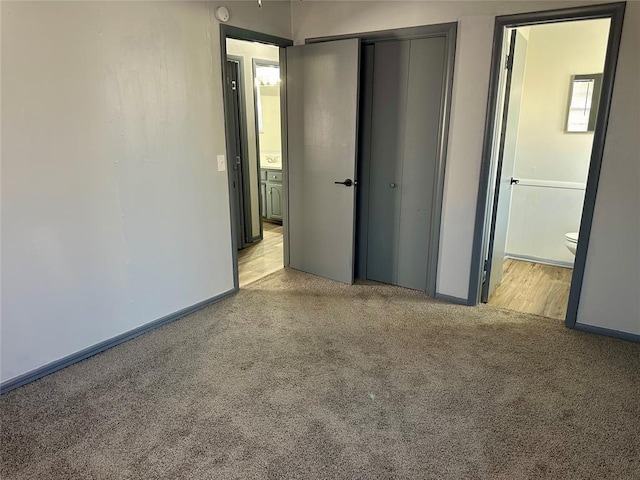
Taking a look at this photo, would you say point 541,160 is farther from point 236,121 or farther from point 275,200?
point 275,200

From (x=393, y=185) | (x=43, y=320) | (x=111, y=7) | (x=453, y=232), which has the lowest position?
(x=43, y=320)

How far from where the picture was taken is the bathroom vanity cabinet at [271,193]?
5.73m

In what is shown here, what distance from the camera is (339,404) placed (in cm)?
219

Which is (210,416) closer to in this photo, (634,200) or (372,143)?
(372,143)

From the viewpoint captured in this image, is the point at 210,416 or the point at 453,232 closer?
the point at 210,416

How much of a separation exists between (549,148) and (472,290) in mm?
1863

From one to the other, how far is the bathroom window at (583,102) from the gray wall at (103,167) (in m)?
2.94

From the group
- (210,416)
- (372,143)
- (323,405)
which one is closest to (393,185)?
(372,143)

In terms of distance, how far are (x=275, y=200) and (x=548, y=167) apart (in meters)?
3.32

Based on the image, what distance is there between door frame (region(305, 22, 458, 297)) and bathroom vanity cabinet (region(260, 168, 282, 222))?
2.28m

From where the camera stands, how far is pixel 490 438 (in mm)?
1949

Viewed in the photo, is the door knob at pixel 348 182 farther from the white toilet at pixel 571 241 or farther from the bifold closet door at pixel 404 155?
the white toilet at pixel 571 241

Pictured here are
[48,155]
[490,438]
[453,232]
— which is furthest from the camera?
[453,232]

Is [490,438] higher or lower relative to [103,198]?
lower
